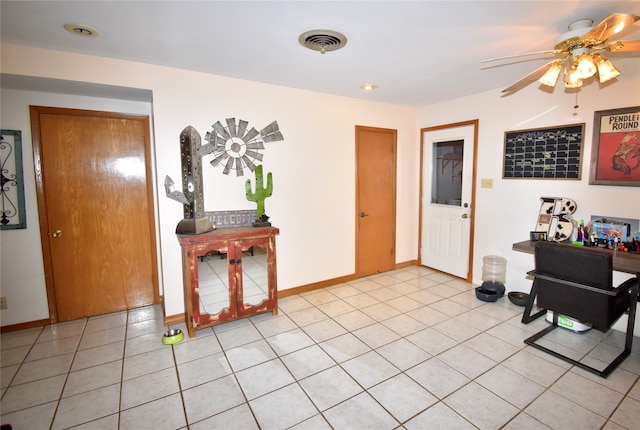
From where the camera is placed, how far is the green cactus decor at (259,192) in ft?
10.3

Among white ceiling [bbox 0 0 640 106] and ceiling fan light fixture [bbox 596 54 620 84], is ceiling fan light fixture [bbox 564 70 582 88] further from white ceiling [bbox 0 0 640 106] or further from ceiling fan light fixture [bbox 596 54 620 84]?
white ceiling [bbox 0 0 640 106]

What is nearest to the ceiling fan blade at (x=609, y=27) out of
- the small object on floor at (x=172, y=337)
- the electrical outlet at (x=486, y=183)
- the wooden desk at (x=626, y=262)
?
the wooden desk at (x=626, y=262)

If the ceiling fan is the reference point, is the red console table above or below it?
below

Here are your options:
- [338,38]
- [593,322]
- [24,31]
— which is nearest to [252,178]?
[338,38]

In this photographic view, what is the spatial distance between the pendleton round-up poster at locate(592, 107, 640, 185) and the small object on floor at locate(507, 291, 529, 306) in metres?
1.34

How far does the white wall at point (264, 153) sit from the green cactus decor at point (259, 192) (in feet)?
0.60

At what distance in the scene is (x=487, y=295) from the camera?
343 centimetres

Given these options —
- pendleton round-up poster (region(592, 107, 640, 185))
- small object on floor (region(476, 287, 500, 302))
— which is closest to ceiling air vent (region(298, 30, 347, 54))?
pendleton round-up poster (region(592, 107, 640, 185))

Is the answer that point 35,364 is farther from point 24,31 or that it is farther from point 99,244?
point 24,31

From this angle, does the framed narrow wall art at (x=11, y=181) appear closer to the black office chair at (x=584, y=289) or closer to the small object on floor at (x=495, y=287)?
the black office chair at (x=584, y=289)

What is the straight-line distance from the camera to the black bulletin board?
117 inches

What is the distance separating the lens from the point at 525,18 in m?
1.93

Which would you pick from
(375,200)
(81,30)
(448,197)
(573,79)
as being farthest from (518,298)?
(81,30)

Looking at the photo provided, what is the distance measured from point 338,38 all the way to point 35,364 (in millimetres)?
3325
